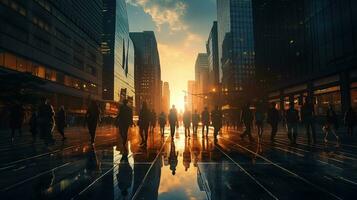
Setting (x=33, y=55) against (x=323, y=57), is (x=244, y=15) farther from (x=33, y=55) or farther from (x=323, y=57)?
(x=33, y=55)

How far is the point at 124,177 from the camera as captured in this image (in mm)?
5457

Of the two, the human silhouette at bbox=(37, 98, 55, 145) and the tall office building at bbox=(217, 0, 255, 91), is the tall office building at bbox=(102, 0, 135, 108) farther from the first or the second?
the human silhouette at bbox=(37, 98, 55, 145)

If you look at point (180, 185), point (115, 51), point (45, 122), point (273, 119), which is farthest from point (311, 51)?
point (115, 51)

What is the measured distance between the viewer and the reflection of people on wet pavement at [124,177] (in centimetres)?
452

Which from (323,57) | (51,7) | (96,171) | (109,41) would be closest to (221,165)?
(96,171)

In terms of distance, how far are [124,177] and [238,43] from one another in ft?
431

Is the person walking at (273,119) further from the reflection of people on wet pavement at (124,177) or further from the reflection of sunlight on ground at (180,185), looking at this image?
the reflection of people on wet pavement at (124,177)

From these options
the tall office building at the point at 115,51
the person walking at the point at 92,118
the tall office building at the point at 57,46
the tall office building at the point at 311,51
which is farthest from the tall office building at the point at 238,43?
the person walking at the point at 92,118

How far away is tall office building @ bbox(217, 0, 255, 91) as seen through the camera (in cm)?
13038

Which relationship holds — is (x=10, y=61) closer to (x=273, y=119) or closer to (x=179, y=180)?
(x=273, y=119)

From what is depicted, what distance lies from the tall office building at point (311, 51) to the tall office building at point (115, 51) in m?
58.9

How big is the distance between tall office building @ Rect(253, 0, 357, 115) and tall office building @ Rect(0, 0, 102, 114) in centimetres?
2800

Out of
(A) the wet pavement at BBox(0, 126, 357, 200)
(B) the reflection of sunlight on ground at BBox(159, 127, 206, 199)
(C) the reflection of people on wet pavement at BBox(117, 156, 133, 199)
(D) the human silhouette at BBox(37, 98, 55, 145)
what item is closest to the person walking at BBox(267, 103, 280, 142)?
(A) the wet pavement at BBox(0, 126, 357, 200)

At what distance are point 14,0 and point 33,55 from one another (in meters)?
7.45
